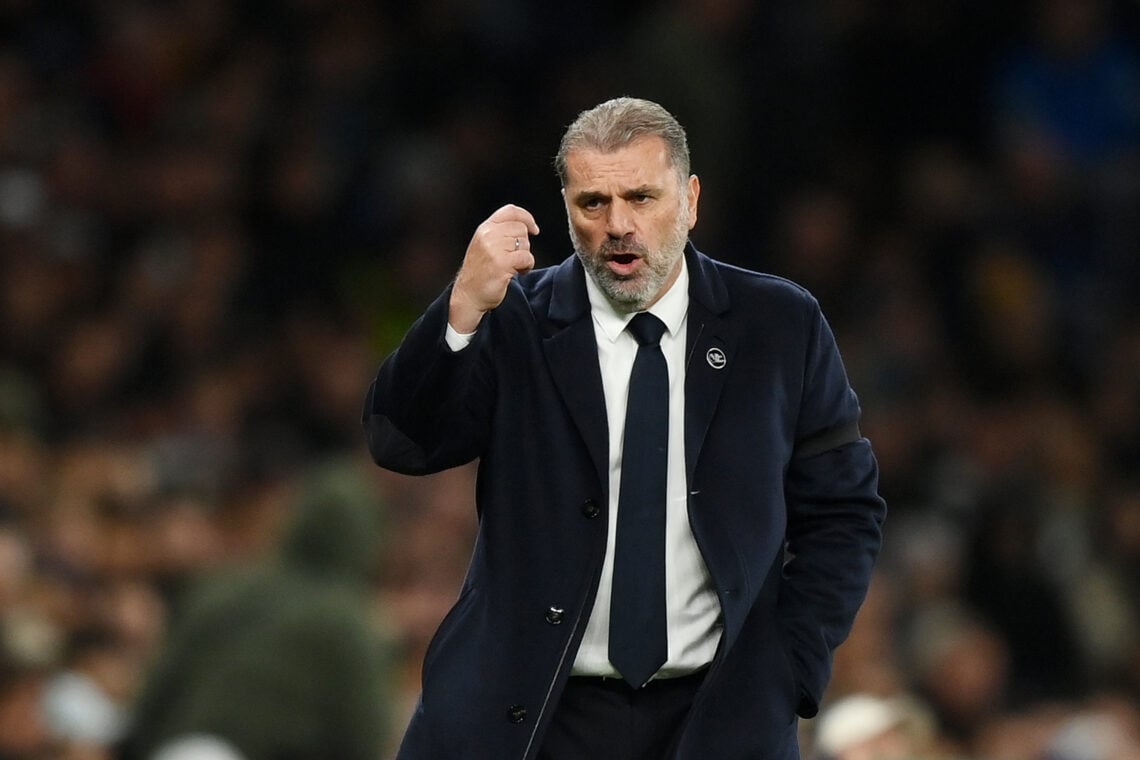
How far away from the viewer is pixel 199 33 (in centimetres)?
1019

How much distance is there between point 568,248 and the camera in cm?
925

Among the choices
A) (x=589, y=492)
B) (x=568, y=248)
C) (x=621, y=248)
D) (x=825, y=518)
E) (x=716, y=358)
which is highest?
(x=621, y=248)

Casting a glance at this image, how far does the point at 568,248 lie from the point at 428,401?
19.2 ft

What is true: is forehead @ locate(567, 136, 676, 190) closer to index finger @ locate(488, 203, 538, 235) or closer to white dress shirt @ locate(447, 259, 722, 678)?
index finger @ locate(488, 203, 538, 235)

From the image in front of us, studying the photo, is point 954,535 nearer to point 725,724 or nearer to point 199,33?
point 199,33

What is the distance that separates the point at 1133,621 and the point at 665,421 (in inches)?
224

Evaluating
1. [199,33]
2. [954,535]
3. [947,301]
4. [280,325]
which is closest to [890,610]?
[954,535]

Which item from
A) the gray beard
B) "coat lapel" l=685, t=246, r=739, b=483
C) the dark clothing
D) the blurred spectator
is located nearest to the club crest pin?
"coat lapel" l=685, t=246, r=739, b=483

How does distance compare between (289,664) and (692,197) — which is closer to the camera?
(692,197)

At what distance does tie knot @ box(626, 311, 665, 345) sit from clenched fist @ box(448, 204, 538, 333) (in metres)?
0.24

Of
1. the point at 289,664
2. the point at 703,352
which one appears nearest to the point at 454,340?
the point at 703,352

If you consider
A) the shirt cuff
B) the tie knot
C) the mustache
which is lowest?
the tie knot

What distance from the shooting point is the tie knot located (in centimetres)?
358

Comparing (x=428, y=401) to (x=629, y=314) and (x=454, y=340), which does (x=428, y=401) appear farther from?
(x=629, y=314)
